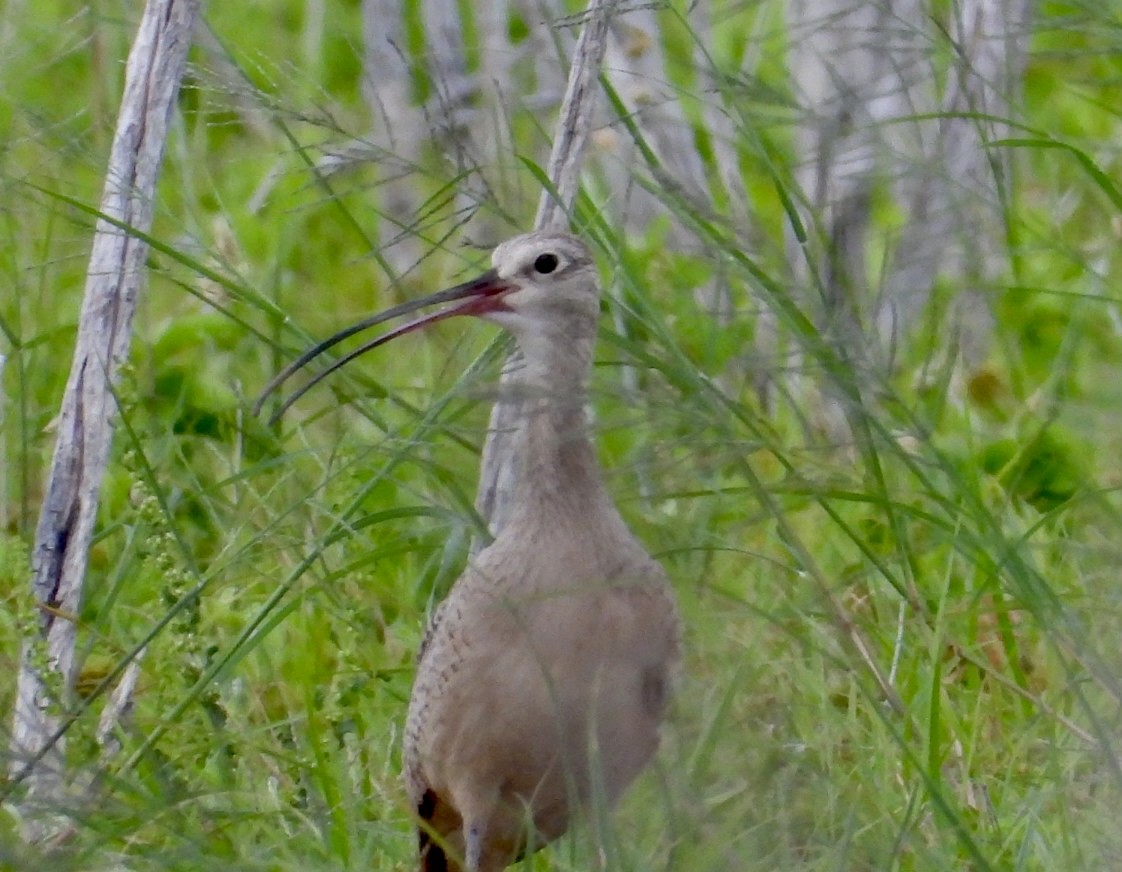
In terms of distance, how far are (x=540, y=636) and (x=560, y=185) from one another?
36.4 inches

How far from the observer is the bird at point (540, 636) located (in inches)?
119

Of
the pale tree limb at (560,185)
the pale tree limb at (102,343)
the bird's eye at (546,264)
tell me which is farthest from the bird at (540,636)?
the pale tree limb at (102,343)

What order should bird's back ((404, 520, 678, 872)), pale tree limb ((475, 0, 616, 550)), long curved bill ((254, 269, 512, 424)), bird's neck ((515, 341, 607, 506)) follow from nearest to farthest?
1. bird's back ((404, 520, 678, 872))
2. bird's neck ((515, 341, 607, 506))
3. long curved bill ((254, 269, 512, 424))
4. pale tree limb ((475, 0, 616, 550))

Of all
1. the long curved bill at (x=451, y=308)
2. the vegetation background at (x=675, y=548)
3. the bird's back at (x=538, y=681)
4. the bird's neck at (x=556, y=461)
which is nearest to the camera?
the vegetation background at (x=675, y=548)

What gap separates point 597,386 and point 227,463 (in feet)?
5.48

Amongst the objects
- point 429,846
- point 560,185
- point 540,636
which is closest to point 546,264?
point 560,185

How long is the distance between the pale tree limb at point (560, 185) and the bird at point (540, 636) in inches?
6.5

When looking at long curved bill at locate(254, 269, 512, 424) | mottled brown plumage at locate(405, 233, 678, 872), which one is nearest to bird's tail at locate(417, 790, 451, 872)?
mottled brown plumage at locate(405, 233, 678, 872)

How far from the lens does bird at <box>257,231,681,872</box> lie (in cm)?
303

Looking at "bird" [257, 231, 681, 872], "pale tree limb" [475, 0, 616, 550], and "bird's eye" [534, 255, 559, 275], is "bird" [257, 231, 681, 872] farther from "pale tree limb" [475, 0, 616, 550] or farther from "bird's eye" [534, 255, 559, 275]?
"pale tree limb" [475, 0, 616, 550]

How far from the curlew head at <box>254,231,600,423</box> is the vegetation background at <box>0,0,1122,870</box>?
0.06m

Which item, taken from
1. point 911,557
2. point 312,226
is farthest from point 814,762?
point 312,226

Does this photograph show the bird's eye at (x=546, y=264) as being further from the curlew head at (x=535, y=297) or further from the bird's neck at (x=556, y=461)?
the bird's neck at (x=556, y=461)

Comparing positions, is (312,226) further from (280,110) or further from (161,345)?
(280,110)
